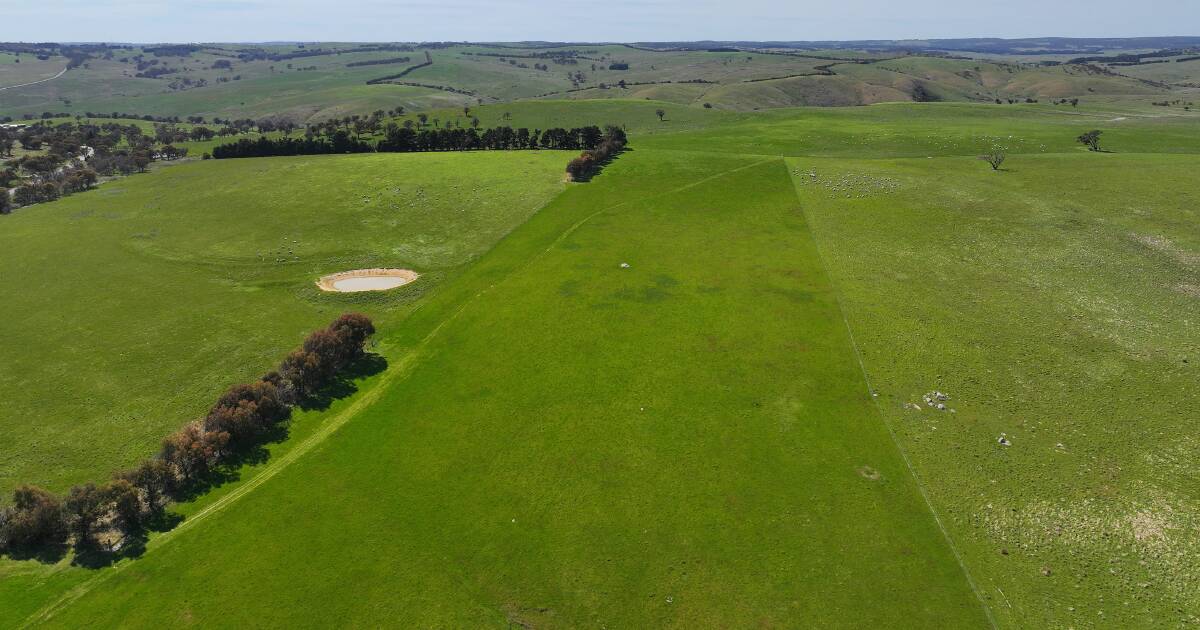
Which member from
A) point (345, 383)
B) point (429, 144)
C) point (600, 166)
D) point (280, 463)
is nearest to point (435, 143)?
point (429, 144)

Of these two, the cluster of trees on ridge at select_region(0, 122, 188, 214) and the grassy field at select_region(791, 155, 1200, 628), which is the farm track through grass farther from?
the cluster of trees on ridge at select_region(0, 122, 188, 214)

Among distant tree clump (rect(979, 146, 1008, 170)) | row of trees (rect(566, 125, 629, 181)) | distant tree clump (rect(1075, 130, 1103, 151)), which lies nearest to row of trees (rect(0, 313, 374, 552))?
row of trees (rect(566, 125, 629, 181))

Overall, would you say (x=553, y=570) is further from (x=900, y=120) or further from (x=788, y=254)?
(x=900, y=120)

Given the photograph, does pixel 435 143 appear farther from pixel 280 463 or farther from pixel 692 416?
pixel 692 416

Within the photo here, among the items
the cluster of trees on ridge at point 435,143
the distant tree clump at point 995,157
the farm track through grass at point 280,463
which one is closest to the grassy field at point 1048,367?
the distant tree clump at point 995,157

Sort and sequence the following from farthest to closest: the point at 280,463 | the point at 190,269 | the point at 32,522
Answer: the point at 190,269, the point at 280,463, the point at 32,522

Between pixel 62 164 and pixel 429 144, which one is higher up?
pixel 429 144

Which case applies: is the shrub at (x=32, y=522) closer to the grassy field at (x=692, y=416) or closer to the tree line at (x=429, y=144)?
the grassy field at (x=692, y=416)
